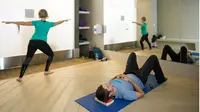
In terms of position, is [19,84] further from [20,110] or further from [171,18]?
[171,18]

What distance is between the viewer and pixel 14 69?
3.83 metres

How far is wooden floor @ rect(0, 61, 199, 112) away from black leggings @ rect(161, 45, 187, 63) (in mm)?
333

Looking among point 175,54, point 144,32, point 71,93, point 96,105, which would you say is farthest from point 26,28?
point 175,54

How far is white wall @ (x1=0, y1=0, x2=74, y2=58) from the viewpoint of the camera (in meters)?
3.64

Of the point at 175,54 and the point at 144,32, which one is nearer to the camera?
the point at 175,54

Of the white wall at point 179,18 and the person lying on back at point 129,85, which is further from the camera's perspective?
the white wall at point 179,18

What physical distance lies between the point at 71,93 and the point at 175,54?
2.09 meters

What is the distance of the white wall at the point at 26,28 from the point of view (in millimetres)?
3641

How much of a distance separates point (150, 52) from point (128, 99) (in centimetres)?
189

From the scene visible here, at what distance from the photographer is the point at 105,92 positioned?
207 cm

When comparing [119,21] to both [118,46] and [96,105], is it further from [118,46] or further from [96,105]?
[96,105]

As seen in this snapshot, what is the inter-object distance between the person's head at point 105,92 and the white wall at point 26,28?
2.49m

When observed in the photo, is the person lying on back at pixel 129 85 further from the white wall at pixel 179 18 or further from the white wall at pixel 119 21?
the white wall at pixel 119 21

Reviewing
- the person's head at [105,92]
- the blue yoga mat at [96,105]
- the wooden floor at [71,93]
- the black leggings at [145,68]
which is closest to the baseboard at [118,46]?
the wooden floor at [71,93]
